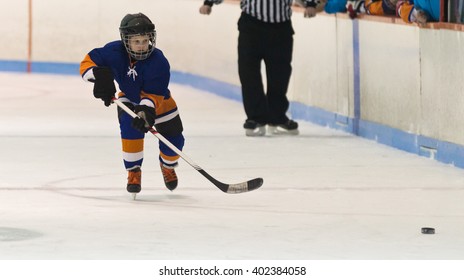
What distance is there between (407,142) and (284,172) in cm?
138

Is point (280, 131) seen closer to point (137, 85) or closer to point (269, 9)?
point (269, 9)

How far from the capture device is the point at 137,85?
8.11m

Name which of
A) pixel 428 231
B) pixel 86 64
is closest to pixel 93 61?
pixel 86 64

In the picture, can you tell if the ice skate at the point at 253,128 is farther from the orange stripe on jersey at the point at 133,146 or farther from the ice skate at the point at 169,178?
the orange stripe on jersey at the point at 133,146

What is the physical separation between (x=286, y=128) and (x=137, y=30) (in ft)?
12.6

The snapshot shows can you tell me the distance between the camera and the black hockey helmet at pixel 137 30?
26.0 feet

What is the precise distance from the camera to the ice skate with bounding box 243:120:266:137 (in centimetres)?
1148

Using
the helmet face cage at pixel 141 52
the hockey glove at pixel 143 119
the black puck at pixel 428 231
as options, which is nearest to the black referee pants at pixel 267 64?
the helmet face cage at pixel 141 52

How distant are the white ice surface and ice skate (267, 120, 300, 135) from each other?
11cm

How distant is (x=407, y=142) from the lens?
34.1 feet

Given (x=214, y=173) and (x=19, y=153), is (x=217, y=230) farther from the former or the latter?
(x=19, y=153)

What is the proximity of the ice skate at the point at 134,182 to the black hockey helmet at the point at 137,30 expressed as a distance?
0.61 m

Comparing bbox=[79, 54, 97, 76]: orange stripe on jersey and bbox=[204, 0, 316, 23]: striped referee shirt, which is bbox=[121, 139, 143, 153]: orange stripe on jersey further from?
bbox=[204, 0, 316, 23]: striped referee shirt
